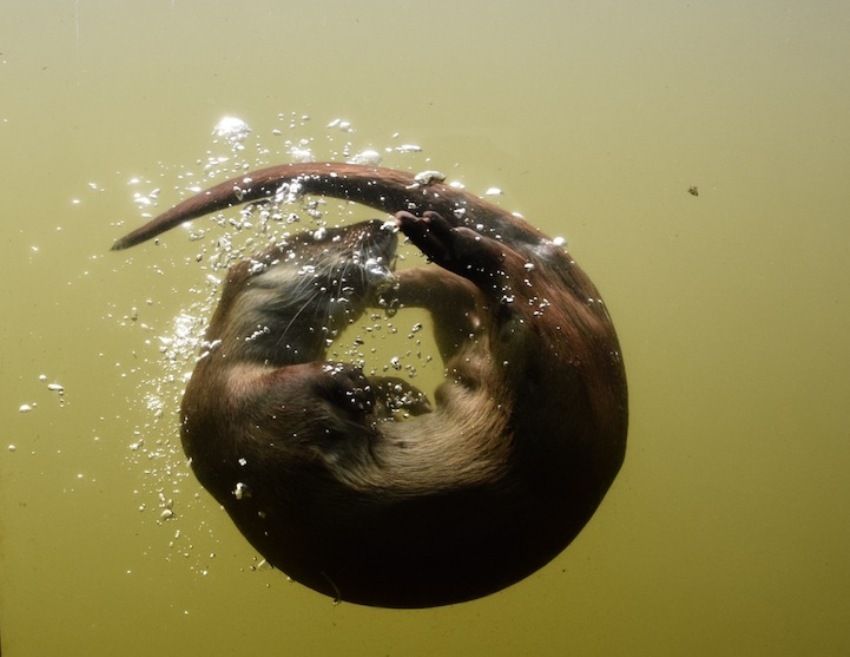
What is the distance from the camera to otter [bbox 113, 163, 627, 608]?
121 centimetres

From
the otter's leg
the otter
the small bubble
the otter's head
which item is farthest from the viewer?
the small bubble

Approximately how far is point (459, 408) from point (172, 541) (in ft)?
5.75

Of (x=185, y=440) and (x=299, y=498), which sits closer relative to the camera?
(x=299, y=498)

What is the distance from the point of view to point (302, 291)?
146 centimetres

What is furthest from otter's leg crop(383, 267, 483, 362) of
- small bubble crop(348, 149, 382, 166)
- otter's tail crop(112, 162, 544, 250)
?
small bubble crop(348, 149, 382, 166)

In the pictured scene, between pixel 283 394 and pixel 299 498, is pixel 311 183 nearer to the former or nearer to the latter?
pixel 283 394

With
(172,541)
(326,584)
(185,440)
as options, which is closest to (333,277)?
(185,440)

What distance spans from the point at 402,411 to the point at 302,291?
1.00ft

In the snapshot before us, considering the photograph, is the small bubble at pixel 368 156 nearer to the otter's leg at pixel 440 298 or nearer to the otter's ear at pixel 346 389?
the otter's leg at pixel 440 298

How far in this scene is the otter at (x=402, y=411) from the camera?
3.98ft

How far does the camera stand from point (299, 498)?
1210mm

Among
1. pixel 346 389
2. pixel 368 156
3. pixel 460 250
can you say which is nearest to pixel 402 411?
pixel 346 389

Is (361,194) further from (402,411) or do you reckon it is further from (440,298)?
(402,411)

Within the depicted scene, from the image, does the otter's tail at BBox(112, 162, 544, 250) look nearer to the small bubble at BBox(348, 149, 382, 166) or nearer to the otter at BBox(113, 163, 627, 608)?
the otter at BBox(113, 163, 627, 608)
